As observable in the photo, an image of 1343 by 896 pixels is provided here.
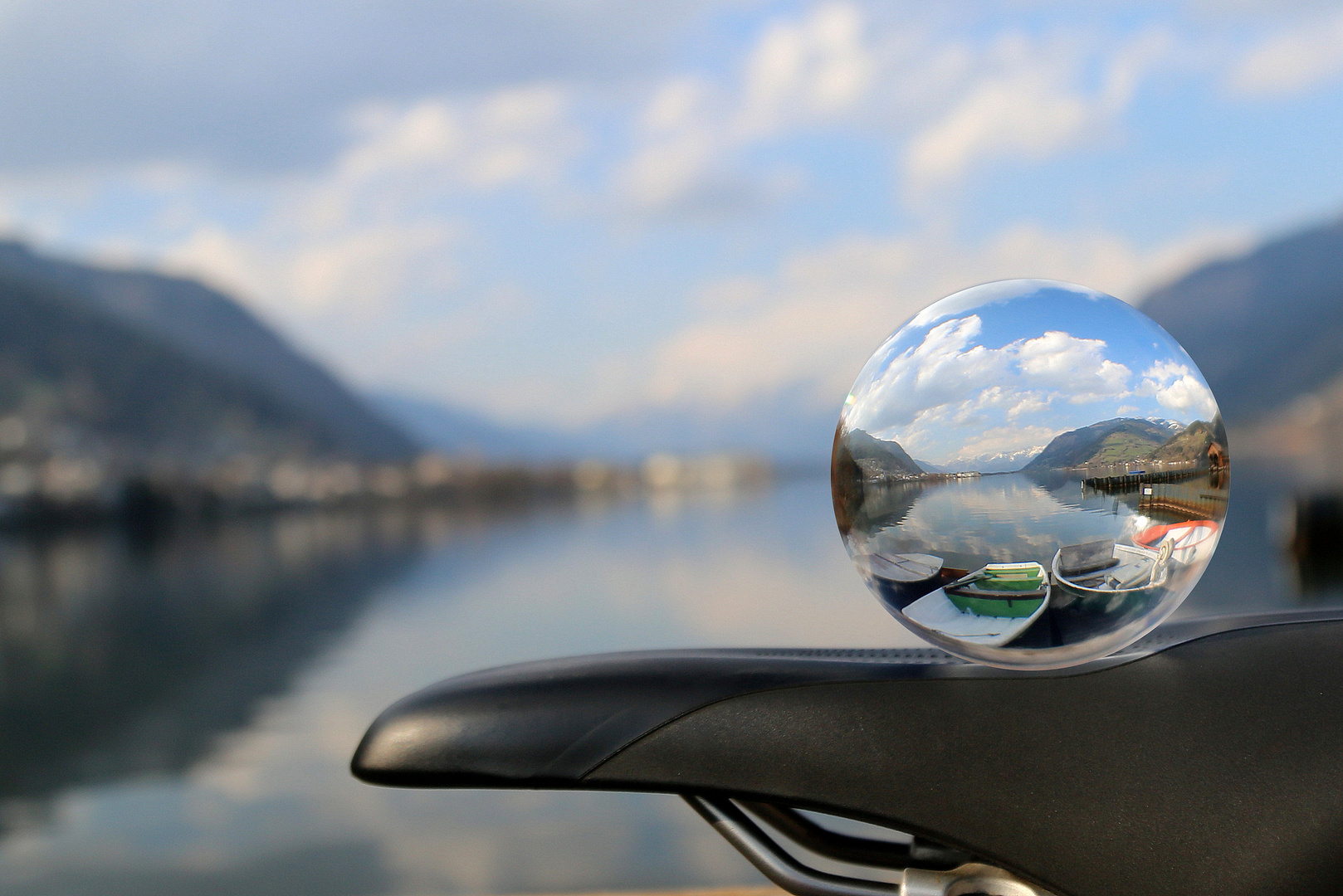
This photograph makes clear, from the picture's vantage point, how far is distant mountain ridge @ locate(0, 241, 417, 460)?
12900cm

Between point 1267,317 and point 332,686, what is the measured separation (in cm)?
16796

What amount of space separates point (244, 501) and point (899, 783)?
6928 cm

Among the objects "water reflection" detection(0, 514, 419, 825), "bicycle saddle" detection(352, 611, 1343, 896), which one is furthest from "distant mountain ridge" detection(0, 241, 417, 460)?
"bicycle saddle" detection(352, 611, 1343, 896)

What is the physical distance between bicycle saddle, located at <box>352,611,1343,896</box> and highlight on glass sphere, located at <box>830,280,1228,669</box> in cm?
6

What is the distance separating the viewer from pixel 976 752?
0.89 meters

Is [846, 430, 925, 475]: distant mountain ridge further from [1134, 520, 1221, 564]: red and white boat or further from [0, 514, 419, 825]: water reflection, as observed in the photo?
[0, 514, 419, 825]: water reflection

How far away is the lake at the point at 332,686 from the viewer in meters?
4.67

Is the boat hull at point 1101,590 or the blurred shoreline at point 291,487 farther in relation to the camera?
the blurred shoreline at point 291,487

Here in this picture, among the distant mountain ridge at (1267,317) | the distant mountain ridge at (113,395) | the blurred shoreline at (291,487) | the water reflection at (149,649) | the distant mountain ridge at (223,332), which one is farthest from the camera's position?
the distant mountain ridge at (223,332)

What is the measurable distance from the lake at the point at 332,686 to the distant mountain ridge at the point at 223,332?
328ft

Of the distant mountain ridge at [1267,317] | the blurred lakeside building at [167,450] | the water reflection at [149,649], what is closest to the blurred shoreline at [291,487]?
the blurred lakeside building at [167,450]

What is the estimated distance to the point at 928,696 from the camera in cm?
91

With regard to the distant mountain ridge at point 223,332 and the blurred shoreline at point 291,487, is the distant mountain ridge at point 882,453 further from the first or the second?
the distant mountain ridge at point 223,332

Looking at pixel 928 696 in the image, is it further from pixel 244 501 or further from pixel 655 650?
pixel 244 501
